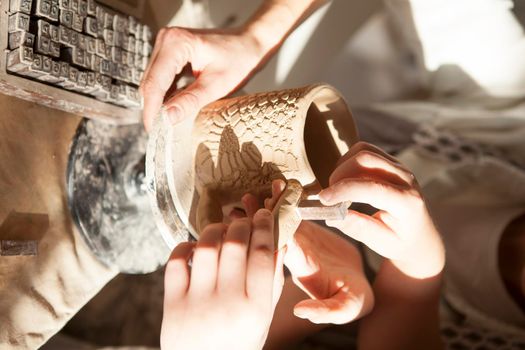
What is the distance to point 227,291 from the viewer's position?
0.46 m

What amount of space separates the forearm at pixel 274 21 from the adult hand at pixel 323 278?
0.27 metres

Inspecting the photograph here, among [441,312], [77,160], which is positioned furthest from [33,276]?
[441,312]

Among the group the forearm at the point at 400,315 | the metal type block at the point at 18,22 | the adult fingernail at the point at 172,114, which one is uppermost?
the metal type block at the point at 18,22

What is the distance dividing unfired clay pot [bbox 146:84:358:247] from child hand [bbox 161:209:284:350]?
0.22ft

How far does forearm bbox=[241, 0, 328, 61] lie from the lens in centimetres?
71

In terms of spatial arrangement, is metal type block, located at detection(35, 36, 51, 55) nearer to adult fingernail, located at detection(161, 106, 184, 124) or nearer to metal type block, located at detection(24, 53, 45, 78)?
metal type block, located at detection(24, 53, 45, 78)

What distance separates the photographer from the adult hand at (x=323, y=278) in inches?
21.5

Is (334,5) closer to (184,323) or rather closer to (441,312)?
(441,312)

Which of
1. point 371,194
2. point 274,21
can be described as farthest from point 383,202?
point 274,21

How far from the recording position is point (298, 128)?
49 centimetres

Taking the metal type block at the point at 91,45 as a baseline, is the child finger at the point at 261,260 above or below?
below

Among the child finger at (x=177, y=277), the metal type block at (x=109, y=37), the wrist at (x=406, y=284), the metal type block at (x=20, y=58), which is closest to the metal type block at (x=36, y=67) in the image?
the metal type block at (x=20, y=58)

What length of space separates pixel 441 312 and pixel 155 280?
1.84ft

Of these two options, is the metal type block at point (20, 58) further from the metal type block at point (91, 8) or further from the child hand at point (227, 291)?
the child hand at point (227, 291)
